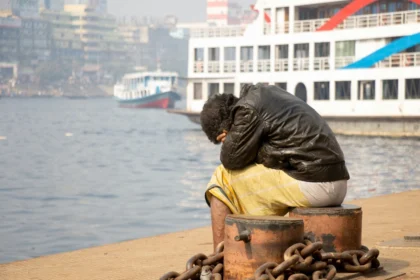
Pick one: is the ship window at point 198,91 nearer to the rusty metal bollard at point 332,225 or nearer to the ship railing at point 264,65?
the ship railing at point 264,65

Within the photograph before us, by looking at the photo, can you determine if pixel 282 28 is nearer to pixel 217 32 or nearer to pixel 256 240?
pixel 217 32

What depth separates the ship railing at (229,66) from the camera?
36.9 m

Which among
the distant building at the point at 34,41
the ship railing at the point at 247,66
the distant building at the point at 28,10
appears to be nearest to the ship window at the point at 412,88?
the ship railing at the point at 247,66

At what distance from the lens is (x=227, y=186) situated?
4828 millimetres

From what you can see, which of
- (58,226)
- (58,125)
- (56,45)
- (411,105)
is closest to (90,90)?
(56,45)

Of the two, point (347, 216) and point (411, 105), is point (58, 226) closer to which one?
point (347, 216)

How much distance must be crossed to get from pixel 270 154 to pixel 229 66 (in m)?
32.4

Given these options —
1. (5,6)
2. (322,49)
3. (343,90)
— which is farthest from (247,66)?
(5,6)

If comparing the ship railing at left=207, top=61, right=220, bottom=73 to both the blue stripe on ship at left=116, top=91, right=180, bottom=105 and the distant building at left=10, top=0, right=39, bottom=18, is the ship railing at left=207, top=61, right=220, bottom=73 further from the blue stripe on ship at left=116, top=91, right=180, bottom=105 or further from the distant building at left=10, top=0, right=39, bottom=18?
the distant building at left=10, top=0, right=39, bottom=18

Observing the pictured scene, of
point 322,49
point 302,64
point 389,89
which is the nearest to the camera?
point 389,89

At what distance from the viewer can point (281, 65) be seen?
35125 millimetres

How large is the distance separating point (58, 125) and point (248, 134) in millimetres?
45554

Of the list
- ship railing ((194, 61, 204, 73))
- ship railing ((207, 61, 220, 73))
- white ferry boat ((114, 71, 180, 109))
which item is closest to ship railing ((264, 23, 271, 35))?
ship railing ((207, 61, 220, 73))

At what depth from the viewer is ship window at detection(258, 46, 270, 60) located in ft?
118
